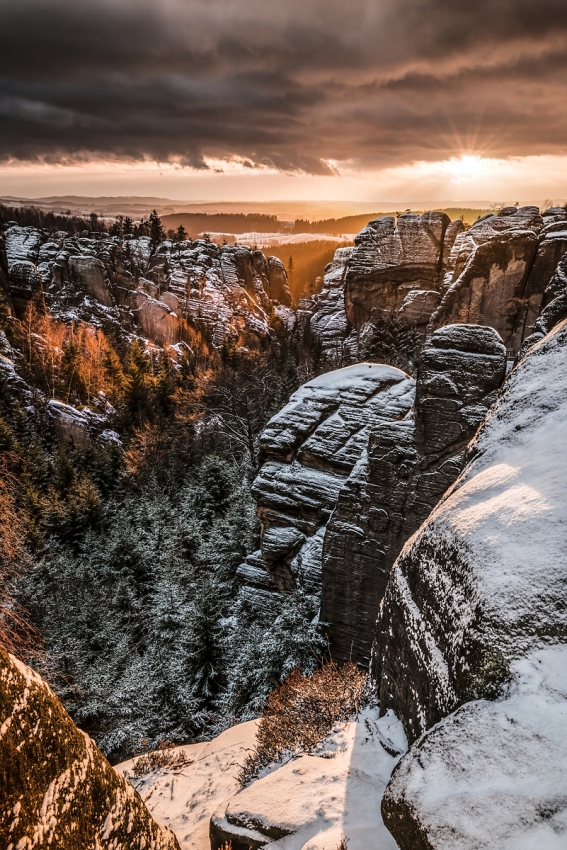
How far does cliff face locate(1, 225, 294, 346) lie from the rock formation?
5127cm

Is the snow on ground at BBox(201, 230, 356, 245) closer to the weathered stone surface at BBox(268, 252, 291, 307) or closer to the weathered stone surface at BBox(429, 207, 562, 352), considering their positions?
the weathered stone surface at BBox(268, 252, 291, 307)

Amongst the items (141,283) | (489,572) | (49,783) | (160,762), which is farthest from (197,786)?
(141,283)

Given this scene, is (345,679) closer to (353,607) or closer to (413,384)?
(353,607)

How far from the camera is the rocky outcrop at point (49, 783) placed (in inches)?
112

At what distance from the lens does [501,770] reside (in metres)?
3.49

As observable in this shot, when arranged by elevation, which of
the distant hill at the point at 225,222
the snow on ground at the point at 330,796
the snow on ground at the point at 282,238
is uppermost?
the distant hill at the point at 225,222

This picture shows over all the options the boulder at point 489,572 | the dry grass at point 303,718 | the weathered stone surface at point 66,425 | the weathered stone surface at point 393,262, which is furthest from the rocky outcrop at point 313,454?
the weathered stone surface at point 393,262

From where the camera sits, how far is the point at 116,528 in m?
26.2

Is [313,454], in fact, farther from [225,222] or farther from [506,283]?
[225,222]

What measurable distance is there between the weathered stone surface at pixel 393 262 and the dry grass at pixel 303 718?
39855mm

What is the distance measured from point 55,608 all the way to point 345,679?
48.0ft

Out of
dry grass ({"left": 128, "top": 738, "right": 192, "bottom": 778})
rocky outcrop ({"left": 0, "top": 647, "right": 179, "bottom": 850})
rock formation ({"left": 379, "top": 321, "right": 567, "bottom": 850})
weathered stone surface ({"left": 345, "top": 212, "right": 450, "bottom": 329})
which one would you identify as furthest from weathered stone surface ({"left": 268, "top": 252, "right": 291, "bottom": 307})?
rocky outcrop ({"left": 0, "top": 647, "right": 179, "bottom": 850})

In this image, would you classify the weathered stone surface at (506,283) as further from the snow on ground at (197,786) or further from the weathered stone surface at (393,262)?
the snow on ground at (197,786)

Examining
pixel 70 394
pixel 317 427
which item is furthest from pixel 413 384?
pixel 70 394
